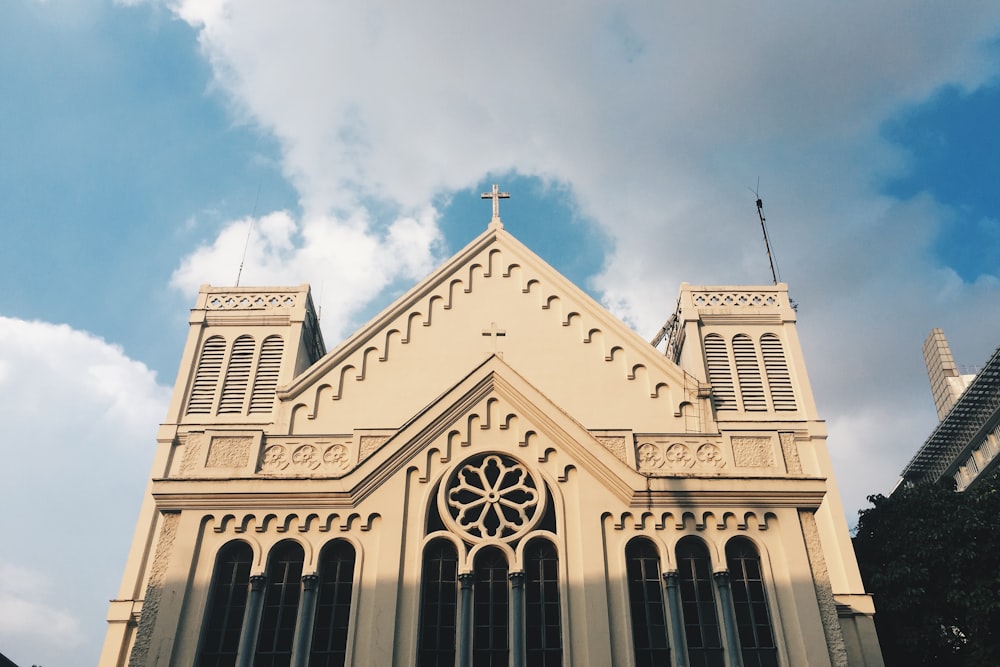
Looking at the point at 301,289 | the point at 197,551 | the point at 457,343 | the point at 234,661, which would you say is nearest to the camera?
the point at 234,661

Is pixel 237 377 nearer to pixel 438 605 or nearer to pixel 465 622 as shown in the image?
pixel 438 605

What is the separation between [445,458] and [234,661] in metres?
6.50

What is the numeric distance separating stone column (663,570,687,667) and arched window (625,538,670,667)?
21 cm

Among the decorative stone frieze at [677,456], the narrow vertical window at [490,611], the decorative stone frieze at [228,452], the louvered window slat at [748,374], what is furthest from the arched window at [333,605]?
the louvered window slat at [748,374]

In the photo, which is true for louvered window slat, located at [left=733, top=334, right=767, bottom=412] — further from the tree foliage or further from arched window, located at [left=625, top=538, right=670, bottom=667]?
arched window, located at [left=625, top=538, right=670, bottom=667]

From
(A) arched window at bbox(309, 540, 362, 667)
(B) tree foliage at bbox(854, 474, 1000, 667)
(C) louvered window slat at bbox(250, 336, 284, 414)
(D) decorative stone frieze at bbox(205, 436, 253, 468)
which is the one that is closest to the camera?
(A) arched window at bbox(309, 540, 362, 667)

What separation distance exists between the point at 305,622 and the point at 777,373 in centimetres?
1797

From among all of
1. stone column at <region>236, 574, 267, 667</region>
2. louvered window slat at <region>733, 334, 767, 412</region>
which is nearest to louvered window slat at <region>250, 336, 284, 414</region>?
stone column at <region>236, 574, 267, 667</region>

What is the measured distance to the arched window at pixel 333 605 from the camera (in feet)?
59.3

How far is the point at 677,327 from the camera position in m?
31.0

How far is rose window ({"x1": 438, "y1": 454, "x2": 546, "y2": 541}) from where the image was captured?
775 inches

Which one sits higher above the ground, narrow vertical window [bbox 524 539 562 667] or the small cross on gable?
the small cross on gable

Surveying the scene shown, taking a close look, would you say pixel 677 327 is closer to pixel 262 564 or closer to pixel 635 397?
pixel 635 397

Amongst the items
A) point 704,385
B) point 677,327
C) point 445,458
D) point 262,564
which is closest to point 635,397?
point 704,385
